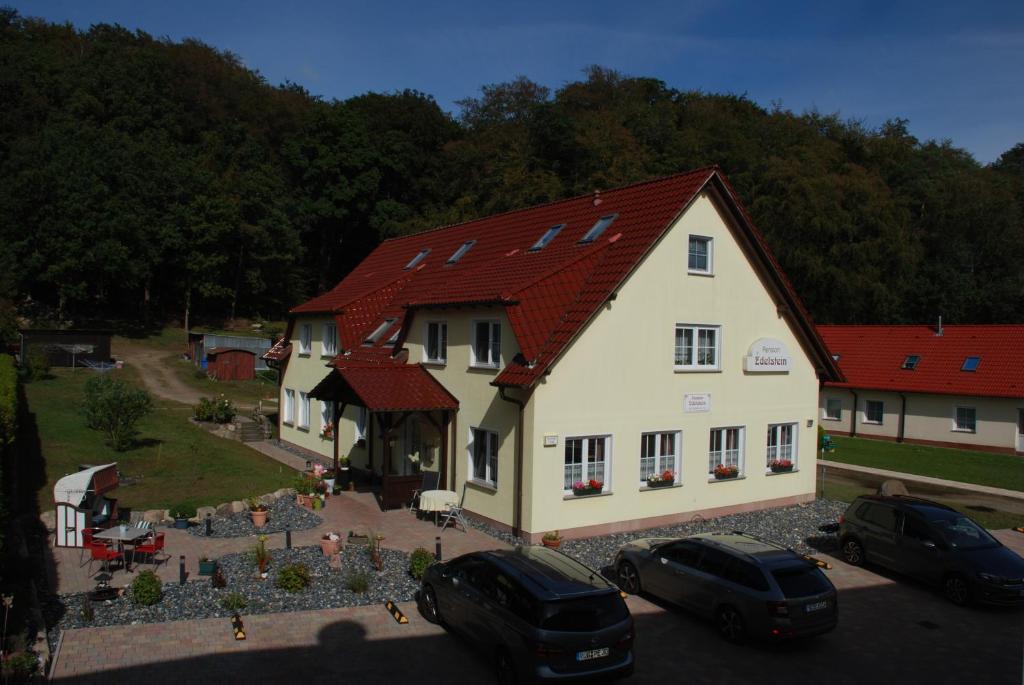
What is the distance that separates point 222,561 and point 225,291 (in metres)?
52.8

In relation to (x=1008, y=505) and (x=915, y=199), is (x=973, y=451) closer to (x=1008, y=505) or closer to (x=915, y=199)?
(x=1008, y=505)

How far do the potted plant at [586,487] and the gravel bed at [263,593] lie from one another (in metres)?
4.63

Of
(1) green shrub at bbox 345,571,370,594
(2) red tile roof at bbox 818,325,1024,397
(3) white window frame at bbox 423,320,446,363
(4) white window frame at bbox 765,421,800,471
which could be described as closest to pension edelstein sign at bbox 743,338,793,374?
(4) white window frame at bbox 765,421,800,471

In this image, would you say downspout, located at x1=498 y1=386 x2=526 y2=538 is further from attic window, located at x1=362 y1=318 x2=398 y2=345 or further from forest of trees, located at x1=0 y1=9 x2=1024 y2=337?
forest of trees, located at x1=0 y1=9 x2=1024 y2=337

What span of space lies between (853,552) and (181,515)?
1671 cm

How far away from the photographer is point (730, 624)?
1287 cm

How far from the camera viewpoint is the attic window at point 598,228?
2194cm

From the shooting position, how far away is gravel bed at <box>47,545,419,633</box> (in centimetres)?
1291

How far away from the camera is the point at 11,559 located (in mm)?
14508

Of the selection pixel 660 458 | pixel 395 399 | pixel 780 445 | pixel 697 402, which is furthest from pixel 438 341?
pixel 780 445

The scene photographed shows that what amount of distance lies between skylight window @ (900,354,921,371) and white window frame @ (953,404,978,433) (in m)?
3.64

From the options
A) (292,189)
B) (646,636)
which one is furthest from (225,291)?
(646,636)

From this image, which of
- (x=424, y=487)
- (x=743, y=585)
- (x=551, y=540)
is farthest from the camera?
(x=424, y=487)

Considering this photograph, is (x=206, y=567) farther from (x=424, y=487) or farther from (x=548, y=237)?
(x=548, y=237)
